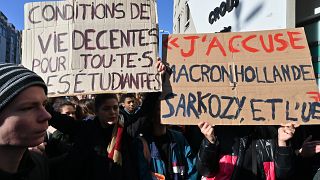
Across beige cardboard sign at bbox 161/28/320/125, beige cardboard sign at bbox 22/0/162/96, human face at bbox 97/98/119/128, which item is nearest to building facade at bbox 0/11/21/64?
beige cardboard sign at bbox 22/0/162/96

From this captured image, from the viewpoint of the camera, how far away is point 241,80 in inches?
105

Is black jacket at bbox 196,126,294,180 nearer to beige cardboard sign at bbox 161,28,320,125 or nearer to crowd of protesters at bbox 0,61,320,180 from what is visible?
crowd of protesters at bbox 0,61,320,180

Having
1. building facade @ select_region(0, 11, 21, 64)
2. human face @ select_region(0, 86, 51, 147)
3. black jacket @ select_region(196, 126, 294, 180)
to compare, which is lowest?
black jacket @ select_region(196, 126, 294, 180)

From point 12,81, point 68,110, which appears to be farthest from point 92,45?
point 12,81

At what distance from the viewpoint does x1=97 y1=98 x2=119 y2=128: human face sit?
2.76 metres

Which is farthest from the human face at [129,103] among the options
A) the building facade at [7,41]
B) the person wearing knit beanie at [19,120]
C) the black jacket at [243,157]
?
the building facade at [7,41]

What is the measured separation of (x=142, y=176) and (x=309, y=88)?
1.39 metres

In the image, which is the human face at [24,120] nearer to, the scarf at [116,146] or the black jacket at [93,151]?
the black jacket at [93,151]

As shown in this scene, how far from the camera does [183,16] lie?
2133 centimetres

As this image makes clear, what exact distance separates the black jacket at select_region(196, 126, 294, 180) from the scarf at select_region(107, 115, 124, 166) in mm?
590

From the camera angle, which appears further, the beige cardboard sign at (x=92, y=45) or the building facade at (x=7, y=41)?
the building facade at (x=7, y=41)

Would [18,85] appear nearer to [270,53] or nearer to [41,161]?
[41,161]

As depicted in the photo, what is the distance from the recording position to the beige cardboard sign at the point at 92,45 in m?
2.72

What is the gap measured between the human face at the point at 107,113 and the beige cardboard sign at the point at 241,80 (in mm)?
407
